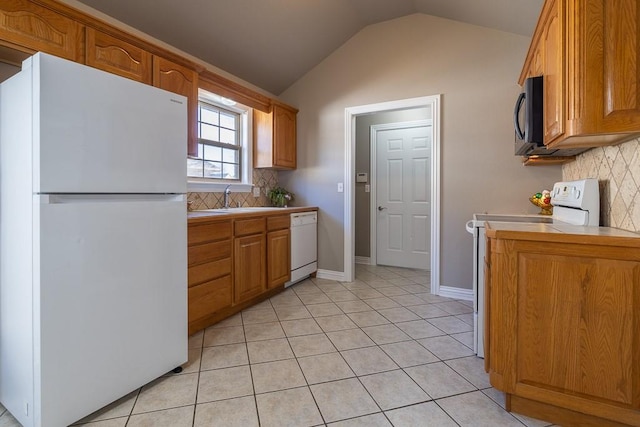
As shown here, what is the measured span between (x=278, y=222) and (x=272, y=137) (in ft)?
3.52

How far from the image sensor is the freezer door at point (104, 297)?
1.28 m

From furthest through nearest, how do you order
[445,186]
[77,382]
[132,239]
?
[445,186]
[132,239]
[77,382]

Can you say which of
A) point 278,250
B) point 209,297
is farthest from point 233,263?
point 278,250

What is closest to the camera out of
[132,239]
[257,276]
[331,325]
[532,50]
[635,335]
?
[635,335]

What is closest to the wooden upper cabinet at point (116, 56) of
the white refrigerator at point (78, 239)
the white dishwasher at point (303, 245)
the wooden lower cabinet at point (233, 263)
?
the white refrigerator at point (78, 239)

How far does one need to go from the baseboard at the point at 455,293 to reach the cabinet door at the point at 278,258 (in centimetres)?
164

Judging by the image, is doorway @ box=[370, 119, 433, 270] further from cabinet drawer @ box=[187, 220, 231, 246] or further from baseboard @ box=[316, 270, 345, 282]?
cabinet drawer @ box=[187, 220, 231, 246]

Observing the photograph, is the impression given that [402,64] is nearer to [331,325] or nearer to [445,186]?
[445,186]

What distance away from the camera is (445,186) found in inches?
126

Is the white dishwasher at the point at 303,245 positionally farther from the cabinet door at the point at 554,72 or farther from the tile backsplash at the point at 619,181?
the tile backsplash at the point at 619,181

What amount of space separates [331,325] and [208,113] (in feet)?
8.10

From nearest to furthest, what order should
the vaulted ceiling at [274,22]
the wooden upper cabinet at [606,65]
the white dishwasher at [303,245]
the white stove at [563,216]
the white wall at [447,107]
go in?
the wooden upper cabinet at [606,65], the white stove at [563,216], the vaulted ceiling at [274,22], the white wall at [447,107], the white dishwasher at [303,245]

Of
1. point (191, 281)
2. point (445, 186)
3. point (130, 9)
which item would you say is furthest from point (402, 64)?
point (191, 281)

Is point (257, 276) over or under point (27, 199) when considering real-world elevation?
under
